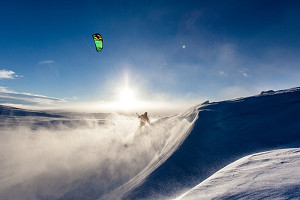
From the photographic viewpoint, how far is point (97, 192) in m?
5.52

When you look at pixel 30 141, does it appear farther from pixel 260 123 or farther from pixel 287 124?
pixel 287 124

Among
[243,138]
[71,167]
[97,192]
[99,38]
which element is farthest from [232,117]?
[99,38]

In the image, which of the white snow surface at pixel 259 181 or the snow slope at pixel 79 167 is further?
the snow slope at pixel 79 167

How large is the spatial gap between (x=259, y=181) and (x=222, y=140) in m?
3.26

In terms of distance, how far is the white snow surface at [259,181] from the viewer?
2.37 m

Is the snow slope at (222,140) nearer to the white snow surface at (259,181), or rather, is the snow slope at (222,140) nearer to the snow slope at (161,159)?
the snow slope at (161,159)

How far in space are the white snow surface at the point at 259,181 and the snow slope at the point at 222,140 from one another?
1168 mm

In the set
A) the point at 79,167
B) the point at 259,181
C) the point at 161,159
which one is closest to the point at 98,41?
the point at 79,167

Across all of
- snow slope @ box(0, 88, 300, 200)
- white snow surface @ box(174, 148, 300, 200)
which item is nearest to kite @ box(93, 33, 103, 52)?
snow slope @ box(0, 88, 300, 200)

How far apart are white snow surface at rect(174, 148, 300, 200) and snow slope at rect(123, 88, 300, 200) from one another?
1.17 metres

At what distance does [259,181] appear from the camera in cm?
284

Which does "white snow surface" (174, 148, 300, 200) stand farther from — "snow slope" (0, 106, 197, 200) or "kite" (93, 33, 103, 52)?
"kite" (93, 33, 103, 52)

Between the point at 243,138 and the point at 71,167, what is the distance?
7.22 metres

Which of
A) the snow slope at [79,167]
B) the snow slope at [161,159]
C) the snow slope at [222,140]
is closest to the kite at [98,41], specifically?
the snow slope at [79,167]
